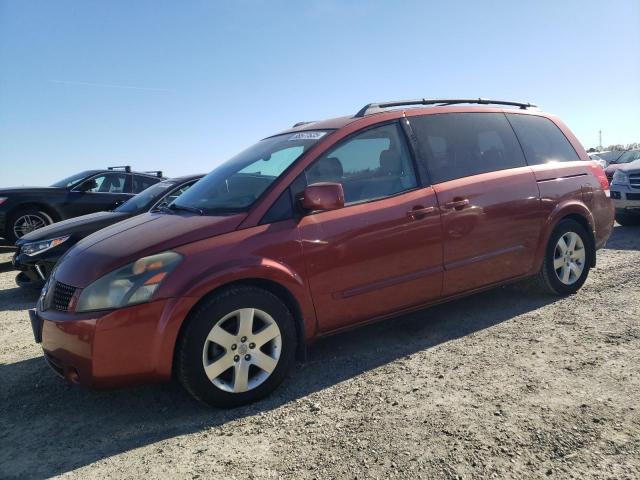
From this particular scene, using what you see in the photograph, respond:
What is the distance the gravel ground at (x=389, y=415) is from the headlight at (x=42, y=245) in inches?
67.3

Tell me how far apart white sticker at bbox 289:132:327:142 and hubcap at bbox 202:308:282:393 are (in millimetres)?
1417

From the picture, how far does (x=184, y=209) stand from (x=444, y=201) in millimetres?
1999

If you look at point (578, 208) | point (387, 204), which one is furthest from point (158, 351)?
point (578, 208)

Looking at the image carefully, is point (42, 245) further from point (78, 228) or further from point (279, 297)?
point (279, 297)

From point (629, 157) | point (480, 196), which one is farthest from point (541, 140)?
point (629, 157)

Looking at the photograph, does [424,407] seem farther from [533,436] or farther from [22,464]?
[22,464]

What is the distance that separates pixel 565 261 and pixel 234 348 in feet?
11.2

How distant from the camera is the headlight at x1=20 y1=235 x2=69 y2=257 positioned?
572cm

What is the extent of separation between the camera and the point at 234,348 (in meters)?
3.07

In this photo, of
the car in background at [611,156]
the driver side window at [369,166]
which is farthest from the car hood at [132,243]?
the car in background at [611,156]

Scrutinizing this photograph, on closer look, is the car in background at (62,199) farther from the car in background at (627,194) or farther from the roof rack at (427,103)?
the car in background at (627,194)

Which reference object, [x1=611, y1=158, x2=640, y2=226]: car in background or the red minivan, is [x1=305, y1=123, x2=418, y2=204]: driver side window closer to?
the red minivan

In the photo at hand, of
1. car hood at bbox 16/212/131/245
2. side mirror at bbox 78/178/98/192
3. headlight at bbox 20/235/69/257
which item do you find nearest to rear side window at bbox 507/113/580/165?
car hood at bbox 16/212/131/245

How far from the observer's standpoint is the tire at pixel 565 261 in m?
4.74
